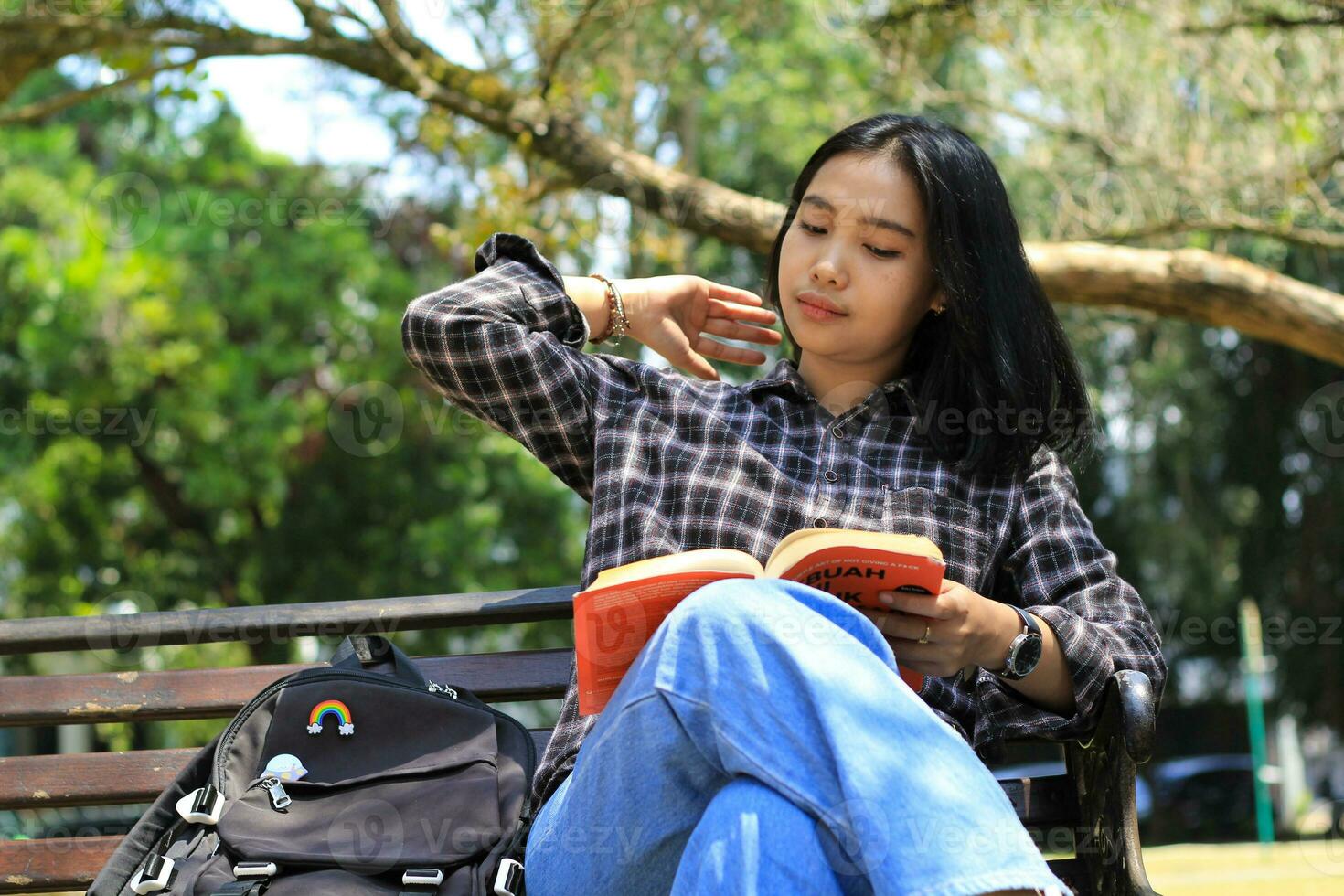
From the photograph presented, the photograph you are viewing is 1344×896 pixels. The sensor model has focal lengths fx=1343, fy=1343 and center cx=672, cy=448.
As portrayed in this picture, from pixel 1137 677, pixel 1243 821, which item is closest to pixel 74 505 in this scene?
pixel 1137 677

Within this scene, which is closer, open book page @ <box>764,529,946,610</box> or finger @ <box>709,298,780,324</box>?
open book page @ <box>764,529,946,610</box>

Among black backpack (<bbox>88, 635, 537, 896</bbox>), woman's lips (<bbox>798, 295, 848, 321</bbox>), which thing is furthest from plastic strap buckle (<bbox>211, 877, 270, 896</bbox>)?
woman's lips (<bbox>798, 295, 848, 321</bbox>)

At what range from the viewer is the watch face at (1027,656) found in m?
1.94

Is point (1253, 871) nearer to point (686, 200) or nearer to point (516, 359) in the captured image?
point (686, 200)

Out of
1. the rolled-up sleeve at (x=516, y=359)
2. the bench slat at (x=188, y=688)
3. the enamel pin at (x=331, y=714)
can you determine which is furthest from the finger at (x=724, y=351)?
the enamel pin at (x=331, y=714)

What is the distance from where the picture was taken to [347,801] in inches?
73.7

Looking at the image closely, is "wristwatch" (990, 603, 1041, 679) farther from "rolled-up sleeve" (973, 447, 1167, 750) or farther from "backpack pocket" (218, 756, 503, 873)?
"backpack pocket" (218, 756, 503, 873)

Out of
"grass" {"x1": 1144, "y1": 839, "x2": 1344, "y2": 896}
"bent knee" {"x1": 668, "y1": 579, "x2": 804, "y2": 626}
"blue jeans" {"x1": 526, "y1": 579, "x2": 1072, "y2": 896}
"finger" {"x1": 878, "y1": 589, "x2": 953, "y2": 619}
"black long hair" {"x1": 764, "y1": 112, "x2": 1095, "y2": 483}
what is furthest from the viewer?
"grass" {"x1": 1144, "y1": 839, "x2": 1344, "y2": 896}

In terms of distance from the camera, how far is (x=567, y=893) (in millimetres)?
1624

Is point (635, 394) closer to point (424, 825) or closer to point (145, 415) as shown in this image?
point (424, 825)

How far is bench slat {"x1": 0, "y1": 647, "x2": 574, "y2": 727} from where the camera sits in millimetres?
2463

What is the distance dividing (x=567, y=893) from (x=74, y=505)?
10156 mm

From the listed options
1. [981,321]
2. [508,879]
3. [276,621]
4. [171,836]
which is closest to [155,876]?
[171,836]

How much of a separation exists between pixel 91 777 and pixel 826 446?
142 centimetres
